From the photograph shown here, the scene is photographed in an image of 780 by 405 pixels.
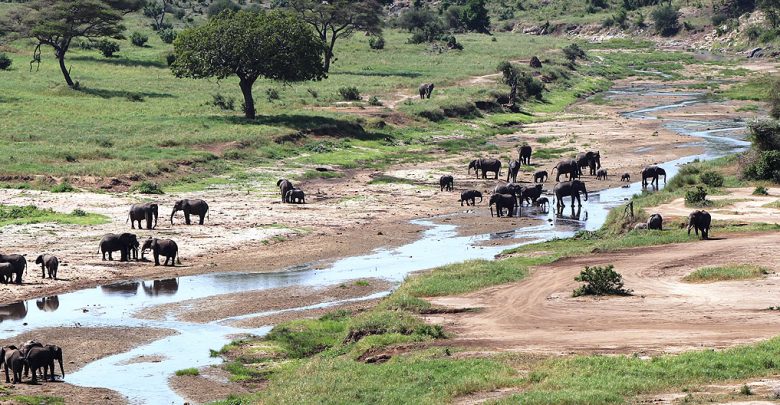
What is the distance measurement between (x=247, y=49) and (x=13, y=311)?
130 feet

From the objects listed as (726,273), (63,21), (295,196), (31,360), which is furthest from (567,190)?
(63,21)

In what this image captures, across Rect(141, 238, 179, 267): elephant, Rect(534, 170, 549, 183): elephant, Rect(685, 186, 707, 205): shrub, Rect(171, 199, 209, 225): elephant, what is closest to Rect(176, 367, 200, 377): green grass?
Rect(141, 238, 179, 267): elephant

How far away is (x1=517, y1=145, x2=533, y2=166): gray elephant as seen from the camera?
221 ft

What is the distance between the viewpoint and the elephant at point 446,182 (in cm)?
5891

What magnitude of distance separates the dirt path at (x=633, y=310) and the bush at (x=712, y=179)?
1479 centimetres

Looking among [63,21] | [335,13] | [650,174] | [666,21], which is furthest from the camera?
[666,21]

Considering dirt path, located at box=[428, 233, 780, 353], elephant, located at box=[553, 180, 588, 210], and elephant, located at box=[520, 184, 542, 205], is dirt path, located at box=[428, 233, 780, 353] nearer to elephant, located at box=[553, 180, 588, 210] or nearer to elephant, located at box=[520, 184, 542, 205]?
elephant, located at box=[553, 180, 588, 210]

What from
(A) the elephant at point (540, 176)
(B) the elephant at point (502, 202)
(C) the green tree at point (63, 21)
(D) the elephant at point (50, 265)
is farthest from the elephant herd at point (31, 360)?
(C) the green tree at point (63, 21)

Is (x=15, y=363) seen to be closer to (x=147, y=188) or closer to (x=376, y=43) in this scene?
(x=147, y=188)

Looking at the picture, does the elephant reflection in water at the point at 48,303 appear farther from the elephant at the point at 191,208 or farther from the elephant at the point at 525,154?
the elephant at the point at 525,154

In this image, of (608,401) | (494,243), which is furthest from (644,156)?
(608,401)

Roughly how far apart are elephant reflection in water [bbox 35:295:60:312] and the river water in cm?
3

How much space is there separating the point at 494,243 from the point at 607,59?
353ft

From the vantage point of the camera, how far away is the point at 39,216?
45719 mm
